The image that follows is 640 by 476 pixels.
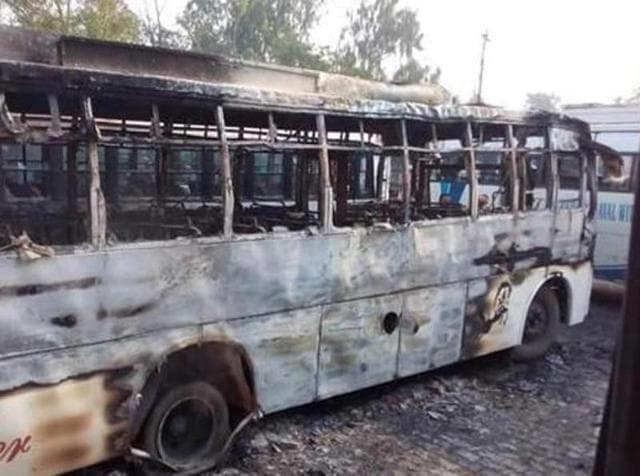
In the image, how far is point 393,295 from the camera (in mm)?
5562

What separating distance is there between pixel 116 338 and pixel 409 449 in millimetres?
2392

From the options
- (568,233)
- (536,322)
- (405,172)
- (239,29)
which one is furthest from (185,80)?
(239,29)

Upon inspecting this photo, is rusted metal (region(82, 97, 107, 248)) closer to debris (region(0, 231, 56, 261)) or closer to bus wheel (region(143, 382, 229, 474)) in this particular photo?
debris (region(0, 231, 56, 261))

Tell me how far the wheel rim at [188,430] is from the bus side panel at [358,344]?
2.88ft

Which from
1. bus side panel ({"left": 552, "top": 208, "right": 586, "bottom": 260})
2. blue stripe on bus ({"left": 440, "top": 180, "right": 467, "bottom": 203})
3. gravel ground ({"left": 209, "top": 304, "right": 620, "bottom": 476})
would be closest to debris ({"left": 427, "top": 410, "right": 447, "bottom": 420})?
gravel ground ({"left": 209, "top": 304, "right": 620, "bottom": 476})

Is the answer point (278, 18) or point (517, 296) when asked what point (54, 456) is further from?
point (278, 18)

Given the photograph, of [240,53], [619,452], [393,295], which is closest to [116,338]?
[393,295]

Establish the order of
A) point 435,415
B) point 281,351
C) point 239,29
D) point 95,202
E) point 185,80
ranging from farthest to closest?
point 239,29 < point 435,415 < point 281,351 < point 185,80 < point 95,202

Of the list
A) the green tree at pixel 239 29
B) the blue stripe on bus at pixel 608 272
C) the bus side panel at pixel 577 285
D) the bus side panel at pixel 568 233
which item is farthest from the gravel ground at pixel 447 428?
the green tree at pixel 239 29

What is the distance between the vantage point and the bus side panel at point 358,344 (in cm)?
511

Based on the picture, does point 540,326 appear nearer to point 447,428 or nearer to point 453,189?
point 453,189

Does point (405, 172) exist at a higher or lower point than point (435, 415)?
higher

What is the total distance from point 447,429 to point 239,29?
25636 mm

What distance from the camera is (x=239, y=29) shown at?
2884 centimetres
